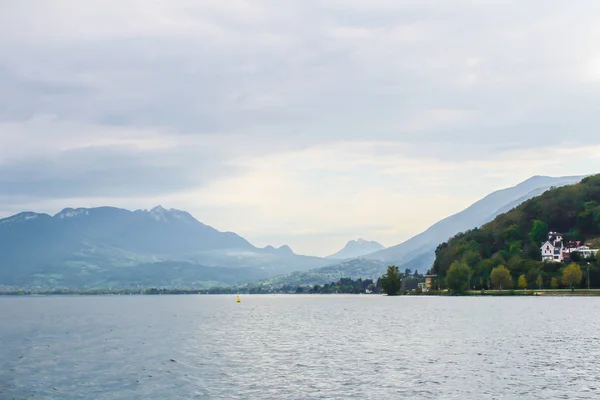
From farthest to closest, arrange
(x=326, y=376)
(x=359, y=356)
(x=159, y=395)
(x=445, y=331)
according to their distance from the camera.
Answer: (x=445, y=331), (x=359, y=356), (x=326, y=376), (x=159, y=395)

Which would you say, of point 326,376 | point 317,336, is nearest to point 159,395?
point 326,376

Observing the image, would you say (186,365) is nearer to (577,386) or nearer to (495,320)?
(577,386)

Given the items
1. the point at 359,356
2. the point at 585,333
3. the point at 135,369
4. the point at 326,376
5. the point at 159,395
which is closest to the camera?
the point at 159,395

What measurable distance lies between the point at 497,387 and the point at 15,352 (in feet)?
203

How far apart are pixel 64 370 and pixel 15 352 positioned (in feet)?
72.2

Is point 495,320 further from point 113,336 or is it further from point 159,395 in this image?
point 159,395

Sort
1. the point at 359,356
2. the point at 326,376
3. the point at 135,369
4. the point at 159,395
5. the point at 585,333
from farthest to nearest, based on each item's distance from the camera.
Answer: the point at 585,333 < the point at 359,356 < the point at 135,369 < the point at 326,376 < the point at 159,395

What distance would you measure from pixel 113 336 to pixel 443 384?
2787 inches

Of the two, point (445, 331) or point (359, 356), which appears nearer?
point (359, 356)

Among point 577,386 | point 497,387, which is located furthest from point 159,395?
point 577,386

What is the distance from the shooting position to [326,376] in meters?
61.8

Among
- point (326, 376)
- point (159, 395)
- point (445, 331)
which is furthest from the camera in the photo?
point (445, 331)

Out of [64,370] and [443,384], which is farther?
[64,370]

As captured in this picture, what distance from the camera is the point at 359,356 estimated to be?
7625 cm
